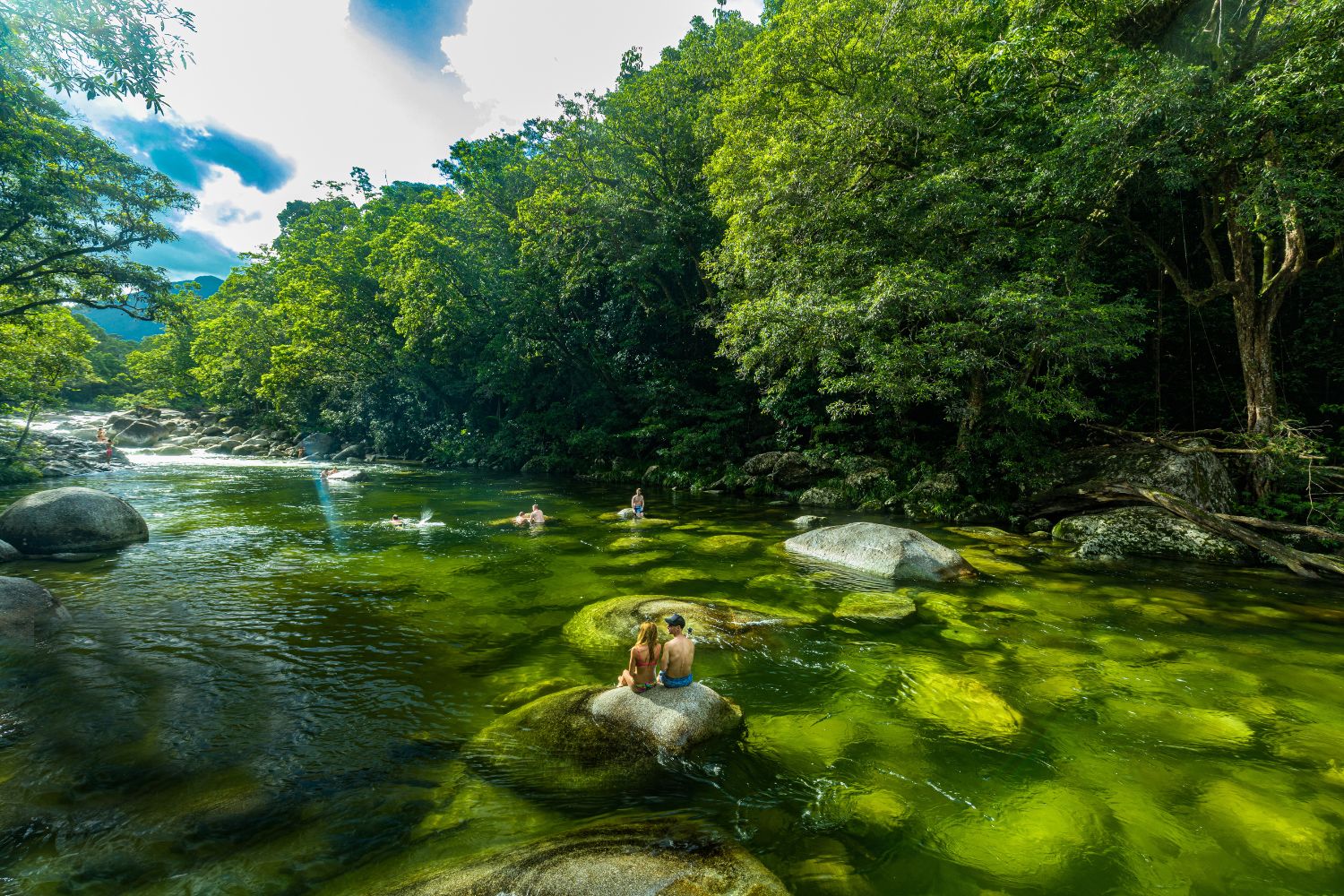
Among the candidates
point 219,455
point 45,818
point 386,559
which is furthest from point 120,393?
point 45,818

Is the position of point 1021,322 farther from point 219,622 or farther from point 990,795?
point 219,622

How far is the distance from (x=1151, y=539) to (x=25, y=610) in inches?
787

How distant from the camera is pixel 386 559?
37.5 ft

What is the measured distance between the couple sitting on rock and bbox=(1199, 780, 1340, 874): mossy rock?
4.09 metres

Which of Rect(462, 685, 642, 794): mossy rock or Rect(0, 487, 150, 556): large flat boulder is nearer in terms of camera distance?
Rect(462, 685, 642, 794): mossy rock

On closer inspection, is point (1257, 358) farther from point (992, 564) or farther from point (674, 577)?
point (674, 577)

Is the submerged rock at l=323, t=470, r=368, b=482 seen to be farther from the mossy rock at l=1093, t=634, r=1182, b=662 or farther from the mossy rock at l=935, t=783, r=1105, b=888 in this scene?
the mossy rock at l=1093, t=634, r=1182, b=662

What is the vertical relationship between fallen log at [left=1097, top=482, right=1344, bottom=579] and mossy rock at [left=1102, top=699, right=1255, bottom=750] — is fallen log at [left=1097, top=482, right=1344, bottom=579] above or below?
above

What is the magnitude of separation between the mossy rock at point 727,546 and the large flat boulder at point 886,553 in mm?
1204

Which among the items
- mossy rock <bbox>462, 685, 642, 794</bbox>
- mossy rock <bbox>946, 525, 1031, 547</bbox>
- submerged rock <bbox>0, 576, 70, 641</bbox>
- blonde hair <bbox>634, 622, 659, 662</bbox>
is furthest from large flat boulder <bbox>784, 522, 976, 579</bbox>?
submerged rock <bbox>0, 576, 70, 641</bbox>

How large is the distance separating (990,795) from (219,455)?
51269 mm

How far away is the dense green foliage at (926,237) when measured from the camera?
35.5 feet

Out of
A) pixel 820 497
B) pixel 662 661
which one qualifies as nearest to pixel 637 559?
pixel 662 661

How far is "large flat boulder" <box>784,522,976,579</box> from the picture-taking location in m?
9.85
